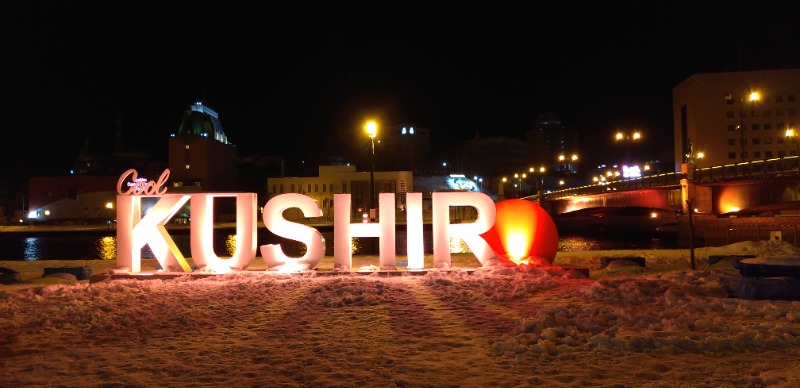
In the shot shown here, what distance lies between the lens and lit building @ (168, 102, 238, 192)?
104162 mm

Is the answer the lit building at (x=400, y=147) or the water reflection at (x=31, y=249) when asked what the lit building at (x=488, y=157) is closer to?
the lit building at (x=400, y=147)

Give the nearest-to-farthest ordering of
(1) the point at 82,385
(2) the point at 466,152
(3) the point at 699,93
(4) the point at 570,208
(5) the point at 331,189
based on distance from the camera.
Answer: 1. (1) the point at 82,385
2. (4) the point at 570,208
3. (5) the point at 331,189
4. (3) the point at 699,93
5. (2) the point at 466,152

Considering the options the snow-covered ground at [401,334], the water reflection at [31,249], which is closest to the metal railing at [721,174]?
the snow-covered ground at [401,334]

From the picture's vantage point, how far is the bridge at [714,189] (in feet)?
138

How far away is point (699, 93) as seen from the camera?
A: 107 meters

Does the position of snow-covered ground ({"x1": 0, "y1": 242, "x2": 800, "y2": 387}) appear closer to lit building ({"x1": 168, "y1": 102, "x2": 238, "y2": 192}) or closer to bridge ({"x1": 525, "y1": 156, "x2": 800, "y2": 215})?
bridge ({"x1": 525, "y1": 156, "x2": 800, "y2": 215})

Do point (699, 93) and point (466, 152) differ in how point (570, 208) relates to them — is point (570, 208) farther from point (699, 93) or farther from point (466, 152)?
point (466, 152)

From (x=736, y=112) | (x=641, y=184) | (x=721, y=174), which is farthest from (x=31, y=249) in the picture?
(x=736, y=112)

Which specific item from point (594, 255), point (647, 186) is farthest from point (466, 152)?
point (594, 255)

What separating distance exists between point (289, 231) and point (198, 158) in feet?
303

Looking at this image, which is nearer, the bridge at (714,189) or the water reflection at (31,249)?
the bridge at (714,189)

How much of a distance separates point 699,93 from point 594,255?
94.2 metres

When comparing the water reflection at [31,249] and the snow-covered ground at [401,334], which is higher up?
the water reflection at [31,249]

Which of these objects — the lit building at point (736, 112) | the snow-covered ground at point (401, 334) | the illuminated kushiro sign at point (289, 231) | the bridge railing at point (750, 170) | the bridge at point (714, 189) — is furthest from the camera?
the lit building at point (736, 112)
